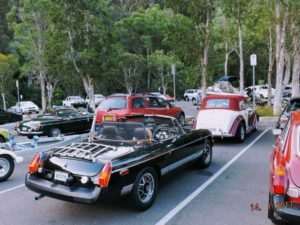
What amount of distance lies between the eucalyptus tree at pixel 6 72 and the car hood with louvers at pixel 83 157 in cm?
3347

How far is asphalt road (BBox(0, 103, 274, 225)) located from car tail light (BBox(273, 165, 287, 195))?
954mm

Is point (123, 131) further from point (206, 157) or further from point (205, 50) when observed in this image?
point (205, 50)

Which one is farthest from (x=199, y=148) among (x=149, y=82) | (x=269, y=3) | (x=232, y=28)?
(x=149, y=82)

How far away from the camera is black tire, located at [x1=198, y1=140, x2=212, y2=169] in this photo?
7676 mm

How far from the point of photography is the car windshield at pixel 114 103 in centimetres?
1238

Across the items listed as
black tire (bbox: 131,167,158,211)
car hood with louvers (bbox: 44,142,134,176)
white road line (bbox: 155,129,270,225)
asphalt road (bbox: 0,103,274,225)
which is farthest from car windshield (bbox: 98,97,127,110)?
black tire (bbox: 131,167,158,211)

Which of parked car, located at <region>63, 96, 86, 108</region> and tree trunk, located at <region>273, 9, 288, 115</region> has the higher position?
tree trunk, located at <region>273, 9, 288, 115</region>

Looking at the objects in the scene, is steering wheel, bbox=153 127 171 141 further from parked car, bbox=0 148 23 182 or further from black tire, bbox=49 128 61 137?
black tire, bbox=49 128 61 137

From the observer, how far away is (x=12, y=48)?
43625 millimetres

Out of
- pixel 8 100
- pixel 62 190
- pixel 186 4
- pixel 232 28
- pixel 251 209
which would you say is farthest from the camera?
pixel 8 100

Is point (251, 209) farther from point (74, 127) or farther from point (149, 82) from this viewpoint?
point (149, 82)

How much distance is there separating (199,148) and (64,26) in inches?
572

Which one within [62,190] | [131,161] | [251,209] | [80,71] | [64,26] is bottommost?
[251,209]

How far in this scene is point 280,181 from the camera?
4.04m
